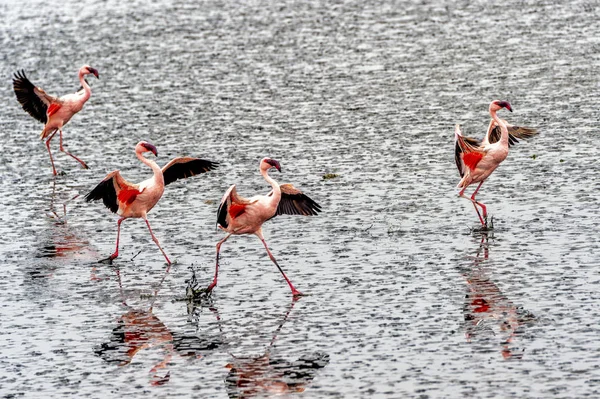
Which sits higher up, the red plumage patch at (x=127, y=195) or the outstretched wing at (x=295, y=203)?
the outstretched wing at (x=295, y=203)

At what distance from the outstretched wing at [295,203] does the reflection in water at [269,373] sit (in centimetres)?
300

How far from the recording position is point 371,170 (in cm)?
1933

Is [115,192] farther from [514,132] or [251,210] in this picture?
[514,132]

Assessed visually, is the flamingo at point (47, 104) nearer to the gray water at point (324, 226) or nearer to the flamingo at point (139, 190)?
the gray water at point (324, 226)

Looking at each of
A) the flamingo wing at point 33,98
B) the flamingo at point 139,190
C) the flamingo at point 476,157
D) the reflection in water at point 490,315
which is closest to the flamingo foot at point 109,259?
the flamingo at point 139,190

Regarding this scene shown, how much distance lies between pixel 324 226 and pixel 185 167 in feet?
6.94

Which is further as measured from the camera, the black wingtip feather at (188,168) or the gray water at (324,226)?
the black wingtip feather at (188,168)

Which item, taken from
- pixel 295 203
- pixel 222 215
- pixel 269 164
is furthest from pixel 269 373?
pixel 295 203

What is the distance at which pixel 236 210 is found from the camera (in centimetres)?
1406

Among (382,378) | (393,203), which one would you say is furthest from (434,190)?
(382,378)

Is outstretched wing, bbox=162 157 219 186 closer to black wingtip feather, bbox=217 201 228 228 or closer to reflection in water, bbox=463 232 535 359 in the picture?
black wingtip feather, bbox=217 201 228 228

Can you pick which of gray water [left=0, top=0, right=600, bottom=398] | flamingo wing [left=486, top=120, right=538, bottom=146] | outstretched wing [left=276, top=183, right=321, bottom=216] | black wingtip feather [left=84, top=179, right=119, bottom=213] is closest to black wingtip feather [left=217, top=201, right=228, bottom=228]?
gray water [left=0, top=0, right=600, bottom=398]

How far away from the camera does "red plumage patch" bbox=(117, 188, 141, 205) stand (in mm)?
15609

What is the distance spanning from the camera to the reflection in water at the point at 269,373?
1084cm
